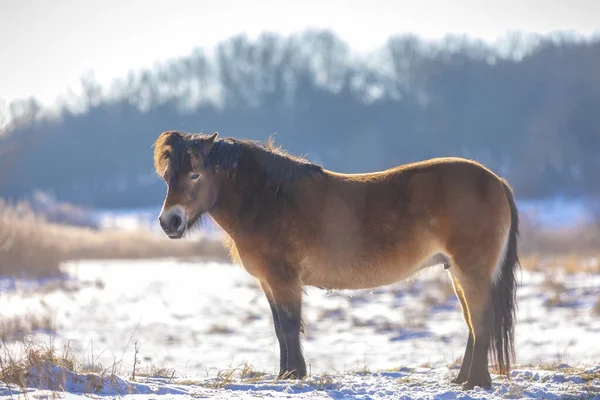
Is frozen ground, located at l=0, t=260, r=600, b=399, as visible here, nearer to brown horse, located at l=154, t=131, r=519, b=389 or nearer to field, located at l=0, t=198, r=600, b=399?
field, located at l=0, t=198, r=600, b=399

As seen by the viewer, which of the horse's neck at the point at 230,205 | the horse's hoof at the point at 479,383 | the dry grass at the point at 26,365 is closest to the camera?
the dry grass at the point at 26,365

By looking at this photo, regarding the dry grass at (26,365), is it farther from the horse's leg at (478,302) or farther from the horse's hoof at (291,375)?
the horse's leg at (478,302)

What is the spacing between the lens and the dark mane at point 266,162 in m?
5.88

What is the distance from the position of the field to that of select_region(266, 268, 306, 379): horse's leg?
25 cm

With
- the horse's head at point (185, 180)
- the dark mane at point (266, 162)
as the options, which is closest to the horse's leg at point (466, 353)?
the dark mane at point (266, 162)

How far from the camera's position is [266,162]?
19.8ft

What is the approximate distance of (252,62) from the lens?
64188 millimetres

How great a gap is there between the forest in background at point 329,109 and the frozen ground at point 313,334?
139 ft

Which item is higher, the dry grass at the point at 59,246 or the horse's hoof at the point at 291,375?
the dry grass at the point at 59,246

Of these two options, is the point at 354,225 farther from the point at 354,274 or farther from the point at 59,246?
the point at 59,246

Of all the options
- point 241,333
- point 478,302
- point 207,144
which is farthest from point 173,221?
point 241,333

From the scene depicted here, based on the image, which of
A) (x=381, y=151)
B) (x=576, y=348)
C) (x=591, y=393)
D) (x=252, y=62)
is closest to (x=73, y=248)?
(x=576, y=348)

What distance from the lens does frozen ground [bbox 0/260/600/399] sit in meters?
5.18

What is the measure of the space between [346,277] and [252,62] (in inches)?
2384
